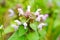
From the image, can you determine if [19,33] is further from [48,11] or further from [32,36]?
[48,11]

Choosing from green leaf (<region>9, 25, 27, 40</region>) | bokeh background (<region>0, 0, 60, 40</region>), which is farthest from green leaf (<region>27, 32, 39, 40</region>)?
bokeh background (<region>0, 0, 60, 40</region>)

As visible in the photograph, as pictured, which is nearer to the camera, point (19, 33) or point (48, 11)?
point (19, 33)

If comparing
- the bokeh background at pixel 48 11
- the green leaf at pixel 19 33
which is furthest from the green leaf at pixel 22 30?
the bokeh background at pixel 48 11

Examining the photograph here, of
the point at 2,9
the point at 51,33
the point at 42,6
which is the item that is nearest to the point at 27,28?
the point at 51,33

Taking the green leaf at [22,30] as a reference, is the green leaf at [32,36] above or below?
below

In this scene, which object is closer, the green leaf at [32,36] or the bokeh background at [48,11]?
the green leaf at [32,36]

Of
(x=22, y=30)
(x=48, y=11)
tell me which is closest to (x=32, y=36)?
(x=22, y=30)

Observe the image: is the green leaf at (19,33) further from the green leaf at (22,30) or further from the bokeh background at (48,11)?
the bokeh background at (48,11)

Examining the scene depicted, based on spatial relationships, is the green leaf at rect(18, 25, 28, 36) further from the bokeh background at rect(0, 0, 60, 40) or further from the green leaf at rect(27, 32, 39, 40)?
the bokeh background at rect(0, 0, 60, 40)

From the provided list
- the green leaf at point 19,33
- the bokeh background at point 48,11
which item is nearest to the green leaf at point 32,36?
the green leaf at point 19,33
